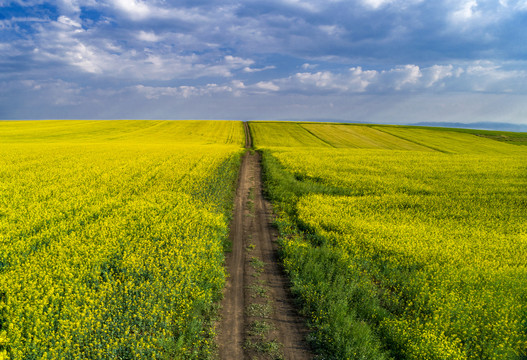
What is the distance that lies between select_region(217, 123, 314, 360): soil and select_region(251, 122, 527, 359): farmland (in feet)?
1.90

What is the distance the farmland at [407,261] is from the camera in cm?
716

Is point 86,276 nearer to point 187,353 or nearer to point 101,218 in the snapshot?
point 187,353

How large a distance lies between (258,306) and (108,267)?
5.57 m

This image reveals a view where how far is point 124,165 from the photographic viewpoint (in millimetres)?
25641

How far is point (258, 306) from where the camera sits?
832 cm

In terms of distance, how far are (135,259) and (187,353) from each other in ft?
13.5

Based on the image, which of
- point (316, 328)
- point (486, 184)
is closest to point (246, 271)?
point (316, 328)

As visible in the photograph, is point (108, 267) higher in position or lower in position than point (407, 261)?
higher

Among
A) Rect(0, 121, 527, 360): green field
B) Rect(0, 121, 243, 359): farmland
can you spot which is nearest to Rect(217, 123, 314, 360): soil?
Rect(0, 121, 527, 360): green field

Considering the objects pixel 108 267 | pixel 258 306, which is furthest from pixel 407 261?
pixel 108 267

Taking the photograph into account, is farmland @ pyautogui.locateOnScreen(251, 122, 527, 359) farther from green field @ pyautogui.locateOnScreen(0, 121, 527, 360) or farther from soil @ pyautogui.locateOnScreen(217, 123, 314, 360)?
soil @ pyautogui.locateOnScreen(217, 123, 314, 360)

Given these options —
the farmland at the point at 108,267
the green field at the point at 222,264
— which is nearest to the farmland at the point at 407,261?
the green field at the point at 222,264

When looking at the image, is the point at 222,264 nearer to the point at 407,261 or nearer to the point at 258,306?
the point at 258,306

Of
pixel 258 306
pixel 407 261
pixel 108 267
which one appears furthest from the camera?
pixel 407 261
